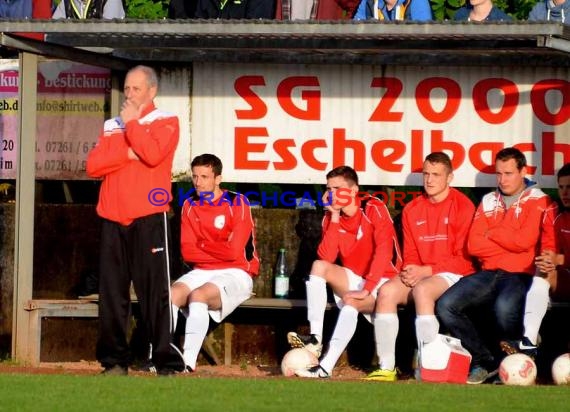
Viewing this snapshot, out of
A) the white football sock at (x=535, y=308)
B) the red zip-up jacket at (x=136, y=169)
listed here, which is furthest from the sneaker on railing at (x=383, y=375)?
the red zip-up jacket at (x=136, y=169)

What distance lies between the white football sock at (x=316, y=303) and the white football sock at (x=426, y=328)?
900 mm

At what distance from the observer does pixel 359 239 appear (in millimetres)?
12188

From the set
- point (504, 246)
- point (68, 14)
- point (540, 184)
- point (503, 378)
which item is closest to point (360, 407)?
point (503, 378)

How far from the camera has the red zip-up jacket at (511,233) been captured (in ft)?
38.0

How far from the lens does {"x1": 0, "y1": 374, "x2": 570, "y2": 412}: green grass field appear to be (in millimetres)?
8844

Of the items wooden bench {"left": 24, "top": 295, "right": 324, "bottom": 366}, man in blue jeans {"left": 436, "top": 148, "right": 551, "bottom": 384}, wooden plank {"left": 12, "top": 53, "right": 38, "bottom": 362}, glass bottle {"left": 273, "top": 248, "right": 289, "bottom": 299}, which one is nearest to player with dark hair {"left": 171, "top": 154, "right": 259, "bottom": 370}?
wooden bench {"left": 24, "top": 295, "right": 324, "bottom": 366}

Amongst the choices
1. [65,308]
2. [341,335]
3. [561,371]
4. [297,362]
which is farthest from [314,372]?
[65,308]

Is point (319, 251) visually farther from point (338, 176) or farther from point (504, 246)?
point (504, 246)

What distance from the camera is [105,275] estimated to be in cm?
1054

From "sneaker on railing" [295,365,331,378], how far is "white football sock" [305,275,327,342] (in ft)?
1.30

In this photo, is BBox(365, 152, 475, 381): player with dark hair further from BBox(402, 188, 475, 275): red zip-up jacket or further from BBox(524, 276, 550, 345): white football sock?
BBox(524, 276, 550, 345): white football sock

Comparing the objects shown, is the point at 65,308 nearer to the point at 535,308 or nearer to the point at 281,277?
the point at 281,277

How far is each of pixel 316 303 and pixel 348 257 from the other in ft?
1.86

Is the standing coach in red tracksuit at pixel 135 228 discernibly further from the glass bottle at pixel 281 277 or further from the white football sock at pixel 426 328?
the glass bottle at pixel 281 277
